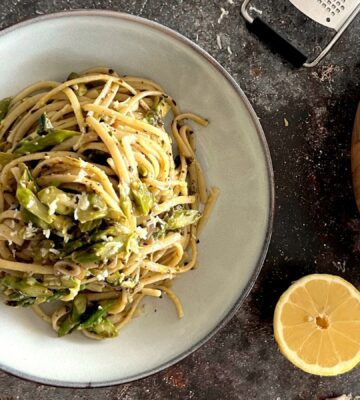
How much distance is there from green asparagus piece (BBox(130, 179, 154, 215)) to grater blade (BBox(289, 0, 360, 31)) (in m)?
0.92

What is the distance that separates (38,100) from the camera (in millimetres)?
1814

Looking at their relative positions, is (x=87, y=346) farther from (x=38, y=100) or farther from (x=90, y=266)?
(x=38, y=100)

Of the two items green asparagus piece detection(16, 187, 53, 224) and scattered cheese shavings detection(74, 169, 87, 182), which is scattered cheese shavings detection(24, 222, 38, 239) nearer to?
green asparagus piece detection(16, 187, 53, 224)

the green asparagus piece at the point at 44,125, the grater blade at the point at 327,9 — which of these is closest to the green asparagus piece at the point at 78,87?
the green asparagus piece at the point at 44,125

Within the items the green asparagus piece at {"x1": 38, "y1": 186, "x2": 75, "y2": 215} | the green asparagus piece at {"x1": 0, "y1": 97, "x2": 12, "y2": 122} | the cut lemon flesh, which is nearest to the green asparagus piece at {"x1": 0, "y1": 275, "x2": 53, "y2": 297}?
the green asparagus piece at {"x1": 38, "y1": 186, "x2": 75, "y2": 215}

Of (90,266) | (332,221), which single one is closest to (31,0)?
(90,266)

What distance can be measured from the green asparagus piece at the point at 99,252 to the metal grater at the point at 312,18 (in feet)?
3.14

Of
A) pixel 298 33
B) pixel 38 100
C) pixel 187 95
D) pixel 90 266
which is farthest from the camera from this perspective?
pixel 298 33

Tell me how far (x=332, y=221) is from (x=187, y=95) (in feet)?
2.41

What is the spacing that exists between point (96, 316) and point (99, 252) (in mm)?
328

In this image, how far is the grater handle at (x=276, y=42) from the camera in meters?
2.11

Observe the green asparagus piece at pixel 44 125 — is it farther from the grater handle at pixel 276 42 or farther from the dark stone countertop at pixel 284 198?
the grater handle at pixel 276 42

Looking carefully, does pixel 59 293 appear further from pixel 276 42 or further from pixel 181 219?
pixel 276 42

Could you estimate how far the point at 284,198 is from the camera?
86.4 inches
